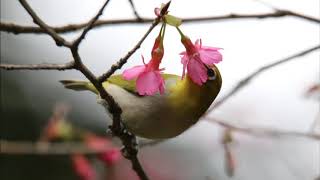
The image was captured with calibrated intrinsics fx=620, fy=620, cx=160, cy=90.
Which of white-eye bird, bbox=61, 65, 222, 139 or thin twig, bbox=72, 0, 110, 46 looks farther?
white-eye bird, bbox=61, 65, 222, 139

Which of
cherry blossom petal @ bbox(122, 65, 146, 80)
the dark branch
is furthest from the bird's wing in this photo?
the dark branch

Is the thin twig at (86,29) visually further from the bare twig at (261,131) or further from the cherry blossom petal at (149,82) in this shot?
the bare twig at (261,131)

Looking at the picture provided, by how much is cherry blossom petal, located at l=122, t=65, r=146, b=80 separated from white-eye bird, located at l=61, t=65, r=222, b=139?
12.6 inches

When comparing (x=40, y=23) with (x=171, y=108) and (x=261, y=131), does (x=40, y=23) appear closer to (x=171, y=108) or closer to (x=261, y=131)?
(x=171, y=108)

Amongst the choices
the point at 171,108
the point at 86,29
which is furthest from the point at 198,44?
the point at 171,108

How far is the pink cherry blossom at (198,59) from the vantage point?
1356mm

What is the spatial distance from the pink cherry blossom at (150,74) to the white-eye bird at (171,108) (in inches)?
12.4

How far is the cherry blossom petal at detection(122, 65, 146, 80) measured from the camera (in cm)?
140

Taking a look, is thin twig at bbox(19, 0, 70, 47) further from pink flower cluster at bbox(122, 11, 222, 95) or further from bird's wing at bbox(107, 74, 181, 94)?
bird's wing at bbox(107, 74, 181, 94)

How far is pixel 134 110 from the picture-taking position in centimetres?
183

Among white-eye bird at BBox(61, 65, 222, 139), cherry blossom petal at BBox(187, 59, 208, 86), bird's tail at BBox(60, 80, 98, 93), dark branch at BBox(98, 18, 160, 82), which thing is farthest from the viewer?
bird's tail at BBox(60, 80, 98, 93)

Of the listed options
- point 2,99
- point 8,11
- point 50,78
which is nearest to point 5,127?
point 2,99

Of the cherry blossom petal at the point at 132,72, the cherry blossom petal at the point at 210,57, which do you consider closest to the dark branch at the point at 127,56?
the cherry blossom petal at the point at 132,72

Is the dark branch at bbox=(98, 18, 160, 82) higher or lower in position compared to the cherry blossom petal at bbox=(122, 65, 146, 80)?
higher
